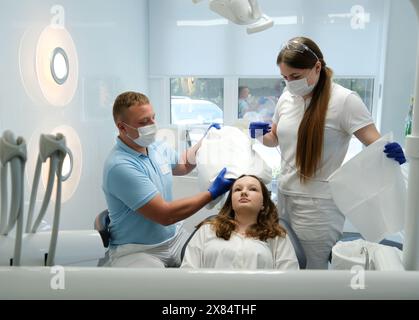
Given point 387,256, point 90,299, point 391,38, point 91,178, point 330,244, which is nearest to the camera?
point 90,299

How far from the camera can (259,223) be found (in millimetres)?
1692

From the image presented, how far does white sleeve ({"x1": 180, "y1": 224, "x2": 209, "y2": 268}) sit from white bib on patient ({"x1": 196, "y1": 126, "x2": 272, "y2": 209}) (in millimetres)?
198

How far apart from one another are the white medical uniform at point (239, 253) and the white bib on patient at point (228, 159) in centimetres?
23

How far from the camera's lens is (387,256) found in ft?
2.61

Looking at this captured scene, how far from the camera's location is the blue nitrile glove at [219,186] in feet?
5.53

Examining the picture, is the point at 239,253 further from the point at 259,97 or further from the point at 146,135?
the point at 259,97

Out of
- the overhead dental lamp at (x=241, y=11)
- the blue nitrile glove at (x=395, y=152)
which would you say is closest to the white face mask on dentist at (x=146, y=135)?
the overhead dental lamp at (x=241, y=11)

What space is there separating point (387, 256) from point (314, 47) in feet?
3.13

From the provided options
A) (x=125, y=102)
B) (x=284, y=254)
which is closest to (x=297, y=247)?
(x=284, y=254)

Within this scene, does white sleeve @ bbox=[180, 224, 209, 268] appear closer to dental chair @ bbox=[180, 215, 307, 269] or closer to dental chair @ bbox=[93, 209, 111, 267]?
dental chair @ bbox=[180, 215, 307, 269]

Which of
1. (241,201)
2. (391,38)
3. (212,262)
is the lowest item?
(212,262)

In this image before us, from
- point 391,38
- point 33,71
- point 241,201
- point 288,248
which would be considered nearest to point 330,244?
point 288,248

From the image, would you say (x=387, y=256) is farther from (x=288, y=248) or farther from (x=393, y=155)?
(x=288, y=248)

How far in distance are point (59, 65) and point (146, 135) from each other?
856 millimetres
